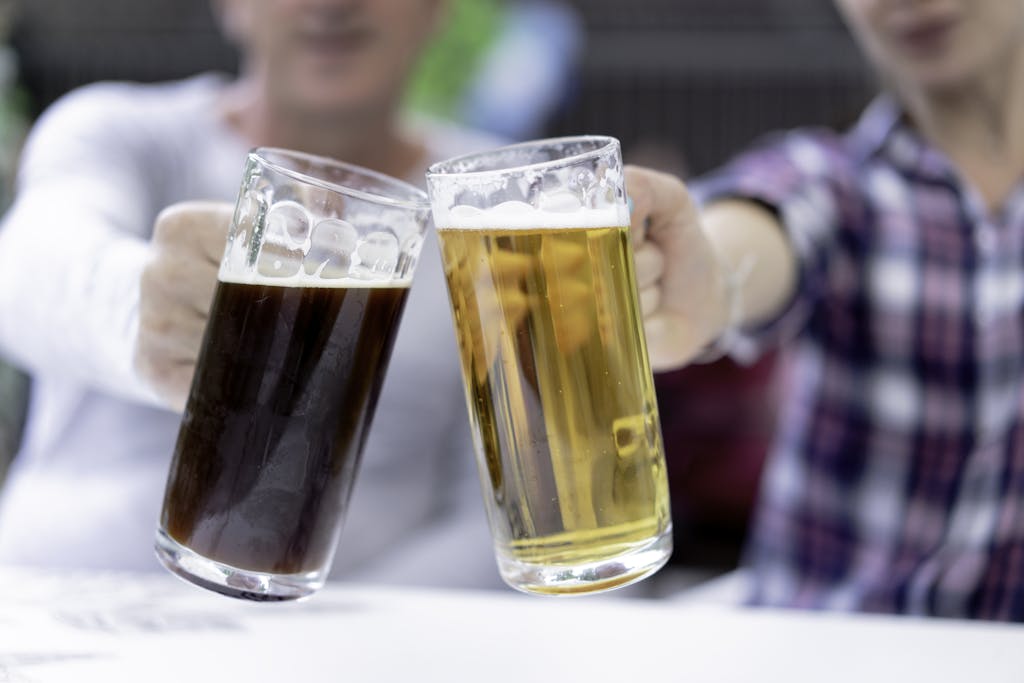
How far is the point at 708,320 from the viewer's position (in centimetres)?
109

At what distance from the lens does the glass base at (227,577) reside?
808 mm

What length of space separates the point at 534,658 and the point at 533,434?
296 millimetres

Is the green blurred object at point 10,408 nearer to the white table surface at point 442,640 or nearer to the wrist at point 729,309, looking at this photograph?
the white table surface at point 442,640

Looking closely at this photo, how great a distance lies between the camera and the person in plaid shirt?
1.41 metres

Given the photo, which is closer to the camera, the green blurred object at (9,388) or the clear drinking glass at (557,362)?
the clear drinking glass at (557,362)

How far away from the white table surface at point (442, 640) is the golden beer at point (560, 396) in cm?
19

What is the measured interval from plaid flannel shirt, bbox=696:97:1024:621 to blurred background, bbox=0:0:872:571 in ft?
12.3

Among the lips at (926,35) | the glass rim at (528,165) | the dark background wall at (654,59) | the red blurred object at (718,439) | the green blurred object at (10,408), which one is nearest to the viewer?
the glass rim at (528,165)

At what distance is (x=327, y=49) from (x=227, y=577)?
1.23m

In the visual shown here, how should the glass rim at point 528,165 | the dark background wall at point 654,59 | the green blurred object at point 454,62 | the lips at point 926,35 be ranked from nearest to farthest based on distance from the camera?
the glass rim at point 528,165 → the lips at point 926,35 → the green blurred object at point 454,62 → the dark background wall at point 654,59

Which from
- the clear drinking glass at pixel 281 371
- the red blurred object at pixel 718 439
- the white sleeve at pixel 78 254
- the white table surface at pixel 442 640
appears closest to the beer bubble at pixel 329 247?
the clear drinking glass at pixel 281 371

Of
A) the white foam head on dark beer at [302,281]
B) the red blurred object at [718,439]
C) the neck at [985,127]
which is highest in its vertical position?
the neck at [985,127]

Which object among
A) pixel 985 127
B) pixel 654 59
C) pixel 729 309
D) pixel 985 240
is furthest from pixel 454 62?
pixel 729 309

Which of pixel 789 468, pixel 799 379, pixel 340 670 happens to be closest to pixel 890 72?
pixel 799 379
